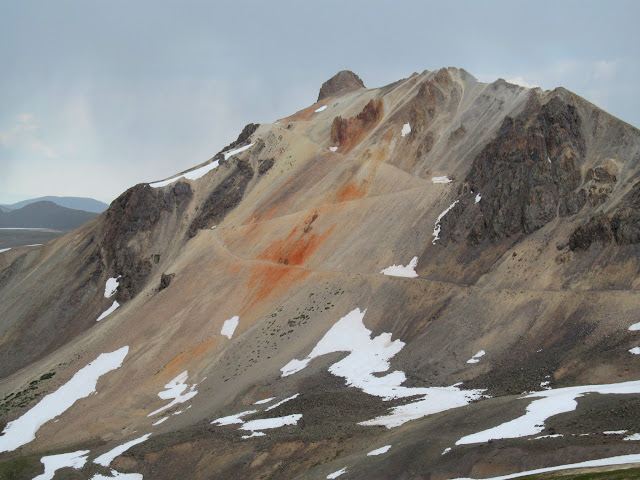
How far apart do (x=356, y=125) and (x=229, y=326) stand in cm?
3980

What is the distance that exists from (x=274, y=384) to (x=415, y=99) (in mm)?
47505

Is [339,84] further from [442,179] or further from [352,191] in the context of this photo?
[442,179]

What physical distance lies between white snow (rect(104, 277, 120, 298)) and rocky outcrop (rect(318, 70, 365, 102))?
61.6 metres

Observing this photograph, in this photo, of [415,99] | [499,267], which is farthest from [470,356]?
[415,99]

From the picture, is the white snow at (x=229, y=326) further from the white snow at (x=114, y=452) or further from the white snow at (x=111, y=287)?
the white snow at (x=111, y=287)

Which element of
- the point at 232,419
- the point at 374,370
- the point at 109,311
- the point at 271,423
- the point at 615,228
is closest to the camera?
the point at 271,423

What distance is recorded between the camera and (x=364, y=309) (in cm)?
4959

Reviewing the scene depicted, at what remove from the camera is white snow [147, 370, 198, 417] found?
4641 cm

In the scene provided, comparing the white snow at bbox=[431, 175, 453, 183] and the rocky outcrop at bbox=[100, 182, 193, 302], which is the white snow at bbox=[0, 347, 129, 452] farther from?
the white snow at bbox=[431, 175, 453, 183]

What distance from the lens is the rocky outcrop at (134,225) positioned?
75.5 meters

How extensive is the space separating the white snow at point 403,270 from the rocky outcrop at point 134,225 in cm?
3681

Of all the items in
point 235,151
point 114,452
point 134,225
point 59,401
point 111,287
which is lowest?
point 114,452

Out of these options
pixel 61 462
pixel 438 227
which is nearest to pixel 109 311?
pixel 61 462

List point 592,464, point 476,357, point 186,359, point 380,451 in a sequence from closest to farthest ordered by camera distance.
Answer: point 592,464 < point 380,451 < point 476,357 < point 186,359
